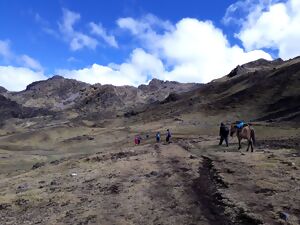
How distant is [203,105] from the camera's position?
117 metres

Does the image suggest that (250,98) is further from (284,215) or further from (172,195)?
(284,215)

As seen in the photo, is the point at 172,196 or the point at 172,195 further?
the point at 172,195

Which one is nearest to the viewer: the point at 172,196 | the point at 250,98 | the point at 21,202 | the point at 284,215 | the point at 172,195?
the point at 284,215

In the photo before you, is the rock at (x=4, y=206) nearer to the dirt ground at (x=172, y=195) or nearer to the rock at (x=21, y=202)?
the dirt ground at (x=172, y=195)

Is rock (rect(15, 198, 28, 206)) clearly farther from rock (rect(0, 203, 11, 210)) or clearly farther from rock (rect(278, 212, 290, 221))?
rock (rect(278, 212, 290, 221))

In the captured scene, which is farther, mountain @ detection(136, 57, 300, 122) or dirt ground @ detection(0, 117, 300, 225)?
mountain @ detection(136, 57, 300, 122)

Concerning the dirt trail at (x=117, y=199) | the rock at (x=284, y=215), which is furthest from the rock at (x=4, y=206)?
the rock at (x=284, y=215)

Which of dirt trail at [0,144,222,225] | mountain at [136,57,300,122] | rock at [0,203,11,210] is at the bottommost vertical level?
rock at [0,203,11,210]

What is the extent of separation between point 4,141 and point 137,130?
30.8 meters

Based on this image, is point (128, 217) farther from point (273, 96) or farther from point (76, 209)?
point (273, 96)

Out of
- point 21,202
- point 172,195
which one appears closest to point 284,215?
point 172,195

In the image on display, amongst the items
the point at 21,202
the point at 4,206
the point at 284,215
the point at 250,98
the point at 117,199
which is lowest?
the point at 4,206

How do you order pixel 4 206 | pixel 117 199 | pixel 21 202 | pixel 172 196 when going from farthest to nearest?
1. pixel 21 202
2. pixel 4 206
3. pixel 117 199
4. pixel 172 196

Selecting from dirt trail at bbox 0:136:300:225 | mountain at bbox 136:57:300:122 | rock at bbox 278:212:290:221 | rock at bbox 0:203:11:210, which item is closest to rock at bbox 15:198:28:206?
dirt trail at bbox 0:136:300:225
